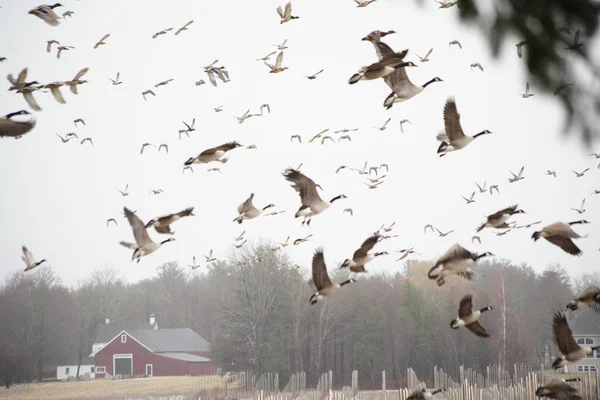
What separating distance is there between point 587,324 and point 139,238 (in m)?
58.8

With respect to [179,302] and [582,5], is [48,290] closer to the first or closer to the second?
[179,302]

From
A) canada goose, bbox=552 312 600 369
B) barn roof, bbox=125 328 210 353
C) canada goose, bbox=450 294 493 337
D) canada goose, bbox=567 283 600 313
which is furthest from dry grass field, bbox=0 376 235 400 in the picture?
canada goose, bbox=567 283 600 313

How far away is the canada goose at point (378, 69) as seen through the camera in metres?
6.59

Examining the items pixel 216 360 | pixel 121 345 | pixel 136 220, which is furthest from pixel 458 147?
pixel 121 345

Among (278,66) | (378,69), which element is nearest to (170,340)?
(278,66)

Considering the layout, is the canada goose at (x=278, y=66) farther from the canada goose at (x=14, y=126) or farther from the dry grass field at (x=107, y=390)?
the dry grass field at (x=107, y=390)

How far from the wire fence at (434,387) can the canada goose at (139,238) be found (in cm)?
1739

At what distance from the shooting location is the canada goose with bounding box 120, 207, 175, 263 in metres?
8.33

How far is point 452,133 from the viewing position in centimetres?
753

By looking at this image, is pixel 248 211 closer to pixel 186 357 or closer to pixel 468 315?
pixel 468 315

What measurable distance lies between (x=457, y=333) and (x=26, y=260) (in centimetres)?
4534

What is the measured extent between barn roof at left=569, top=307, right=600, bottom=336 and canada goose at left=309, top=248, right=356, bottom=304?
55.4 meters

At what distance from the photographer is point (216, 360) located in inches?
2044

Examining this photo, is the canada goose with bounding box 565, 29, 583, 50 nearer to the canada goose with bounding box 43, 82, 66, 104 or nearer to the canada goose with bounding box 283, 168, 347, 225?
the canada goose with bounding box 283, 168, 347, 225
